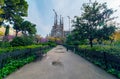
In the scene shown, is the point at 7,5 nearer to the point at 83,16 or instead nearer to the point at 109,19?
the point at 83,16

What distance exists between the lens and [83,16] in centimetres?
2123

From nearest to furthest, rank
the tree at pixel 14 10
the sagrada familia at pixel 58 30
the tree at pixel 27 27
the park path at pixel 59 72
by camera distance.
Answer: the park path at pixel 59 72, the tree at pixel 14 10, the tree at pixel 27 27, the sagrada familia at pixel 58 30

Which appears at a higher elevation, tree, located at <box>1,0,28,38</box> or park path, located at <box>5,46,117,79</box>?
tree, located at <box>1,0,28,38</box>

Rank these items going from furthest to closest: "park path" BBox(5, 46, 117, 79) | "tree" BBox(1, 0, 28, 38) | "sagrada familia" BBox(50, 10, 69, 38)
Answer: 1. "sagrada familia" BBox(50, 10, 69, 38)
2. "tree" BBox(1, 0, 28, 38)
3. "park path" BBox(5, 46, 117, 79)

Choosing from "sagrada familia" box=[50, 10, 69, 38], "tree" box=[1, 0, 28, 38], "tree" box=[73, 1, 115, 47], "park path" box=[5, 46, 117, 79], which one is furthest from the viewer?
"sagrada familia" box=[50, 10, 69, 38]

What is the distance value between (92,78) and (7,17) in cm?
2415

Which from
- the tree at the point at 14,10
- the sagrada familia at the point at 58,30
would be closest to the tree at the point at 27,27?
the tree at the point at 14,10

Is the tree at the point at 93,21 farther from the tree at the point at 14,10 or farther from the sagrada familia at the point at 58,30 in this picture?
the sagrada familia at the point at 58,30

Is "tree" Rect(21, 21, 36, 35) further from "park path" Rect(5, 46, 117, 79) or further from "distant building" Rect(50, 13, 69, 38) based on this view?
"distant building" Rect(50, 13, 69, 38)

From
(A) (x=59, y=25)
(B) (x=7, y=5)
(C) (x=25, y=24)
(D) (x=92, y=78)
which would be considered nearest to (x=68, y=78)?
(D) (x=92, y=78)

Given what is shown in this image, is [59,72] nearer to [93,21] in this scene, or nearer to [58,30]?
[93,21]

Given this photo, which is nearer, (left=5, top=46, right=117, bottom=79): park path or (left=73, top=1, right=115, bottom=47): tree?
(left=5, top=46, right=117, bottom=79): park path

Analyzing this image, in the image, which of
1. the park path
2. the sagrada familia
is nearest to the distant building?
the sagrada familia

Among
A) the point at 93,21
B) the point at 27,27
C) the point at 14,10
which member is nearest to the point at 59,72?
the point at 93,21
